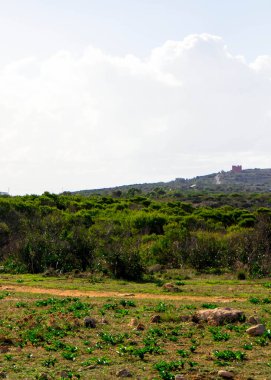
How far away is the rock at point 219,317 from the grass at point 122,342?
0.29m

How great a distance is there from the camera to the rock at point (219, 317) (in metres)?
14.4

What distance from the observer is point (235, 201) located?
3039 inches

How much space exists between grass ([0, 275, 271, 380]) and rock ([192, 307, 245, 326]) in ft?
0.95

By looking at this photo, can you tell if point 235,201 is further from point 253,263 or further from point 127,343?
point 127,343

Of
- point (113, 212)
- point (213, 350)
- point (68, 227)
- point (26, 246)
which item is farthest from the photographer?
point (113, 212)

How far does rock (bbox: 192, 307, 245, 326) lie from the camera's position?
47.2ft

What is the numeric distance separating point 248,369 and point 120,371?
2504 millimetres

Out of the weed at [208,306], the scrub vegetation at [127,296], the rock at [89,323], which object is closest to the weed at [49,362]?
the scrub vegetation at [127,296]

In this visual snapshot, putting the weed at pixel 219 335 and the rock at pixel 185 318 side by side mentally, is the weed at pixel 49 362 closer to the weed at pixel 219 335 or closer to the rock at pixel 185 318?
the weed at pixel 219 335

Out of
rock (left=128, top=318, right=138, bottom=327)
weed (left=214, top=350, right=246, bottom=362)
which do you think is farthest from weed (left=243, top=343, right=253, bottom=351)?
rock (left=128, top=318, right=138, bottom=327)

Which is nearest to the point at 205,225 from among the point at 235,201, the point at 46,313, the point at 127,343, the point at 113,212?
the point at 113,212

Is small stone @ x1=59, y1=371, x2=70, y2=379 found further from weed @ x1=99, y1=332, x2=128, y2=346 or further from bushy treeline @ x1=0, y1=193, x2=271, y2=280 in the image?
bushy treeline @ x1=0, y1=193, x2=271, y2=280

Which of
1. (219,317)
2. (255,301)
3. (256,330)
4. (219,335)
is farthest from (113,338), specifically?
(255,301)

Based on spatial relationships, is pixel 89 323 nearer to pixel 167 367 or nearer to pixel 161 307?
pixel 161 307
